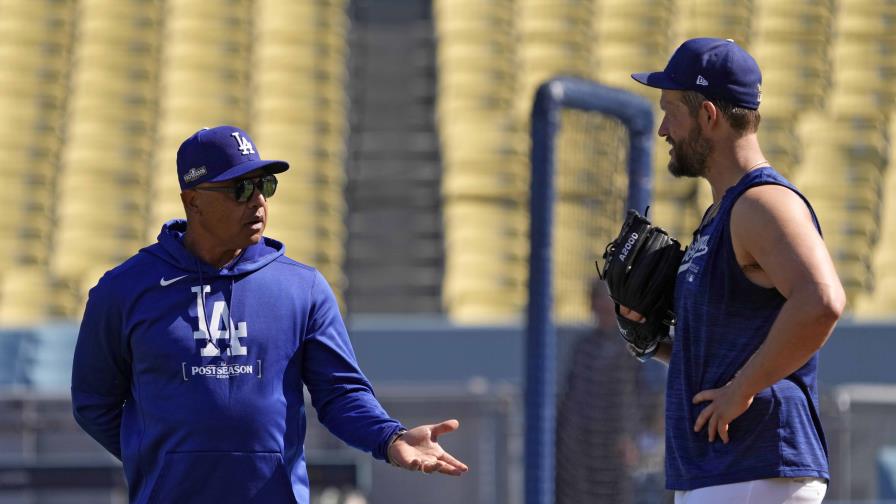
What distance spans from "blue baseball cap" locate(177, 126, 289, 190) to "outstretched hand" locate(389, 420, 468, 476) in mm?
626

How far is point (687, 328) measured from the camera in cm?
275

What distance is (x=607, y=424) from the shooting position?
654 cm

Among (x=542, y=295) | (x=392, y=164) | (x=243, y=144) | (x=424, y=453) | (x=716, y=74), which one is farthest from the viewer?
(x=392, y=164)

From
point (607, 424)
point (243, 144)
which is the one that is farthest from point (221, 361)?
point (607, 424)

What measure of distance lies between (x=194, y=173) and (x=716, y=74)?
3.62 ft

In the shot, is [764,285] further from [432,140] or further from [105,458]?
[432,140]

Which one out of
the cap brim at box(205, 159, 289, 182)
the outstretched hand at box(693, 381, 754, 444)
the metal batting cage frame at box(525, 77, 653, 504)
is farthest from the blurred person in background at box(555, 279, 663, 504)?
the outstretched hand at box(693, 381, 754, 444)

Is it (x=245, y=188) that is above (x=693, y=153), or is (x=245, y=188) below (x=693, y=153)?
below

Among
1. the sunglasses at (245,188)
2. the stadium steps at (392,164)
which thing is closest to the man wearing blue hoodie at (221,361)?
the sunglasses at (245,188)

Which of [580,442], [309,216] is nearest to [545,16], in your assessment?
[309,216]

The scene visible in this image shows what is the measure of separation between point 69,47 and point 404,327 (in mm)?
4937

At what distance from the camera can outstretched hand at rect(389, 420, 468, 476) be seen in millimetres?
2895

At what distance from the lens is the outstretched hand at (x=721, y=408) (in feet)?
8.50

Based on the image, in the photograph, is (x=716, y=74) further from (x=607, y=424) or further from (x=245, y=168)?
(x=607, y=424)
